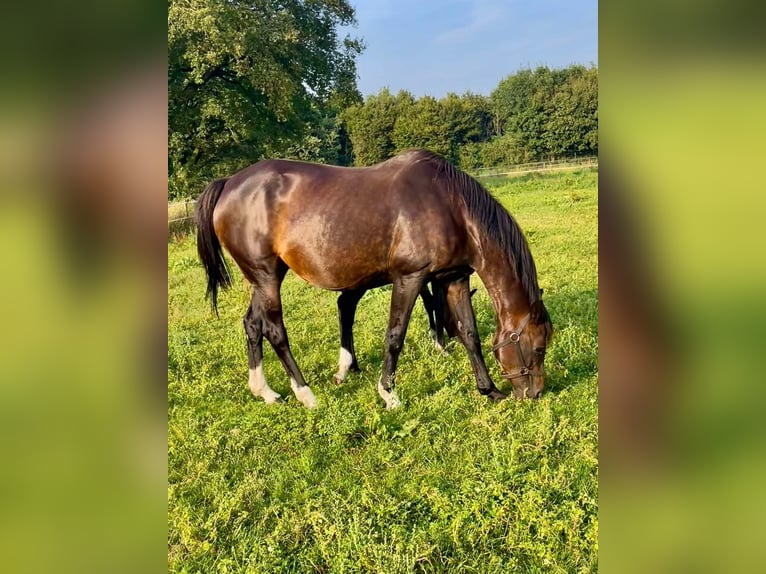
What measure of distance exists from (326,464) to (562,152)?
29.9m

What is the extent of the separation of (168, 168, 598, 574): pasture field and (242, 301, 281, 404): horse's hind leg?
11 centimetres

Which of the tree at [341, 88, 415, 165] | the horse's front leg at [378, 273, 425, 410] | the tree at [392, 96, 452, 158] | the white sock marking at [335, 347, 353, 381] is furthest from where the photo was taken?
the tree at [341, 88, 415, 165]

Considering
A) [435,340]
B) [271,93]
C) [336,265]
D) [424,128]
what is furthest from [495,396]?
[424,128]

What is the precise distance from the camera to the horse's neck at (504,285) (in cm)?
427

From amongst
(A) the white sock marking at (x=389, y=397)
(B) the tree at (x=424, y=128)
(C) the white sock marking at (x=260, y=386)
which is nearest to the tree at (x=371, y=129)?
(B) the tree at (x=424, y=128)

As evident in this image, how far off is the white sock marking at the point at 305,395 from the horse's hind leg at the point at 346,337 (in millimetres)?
518

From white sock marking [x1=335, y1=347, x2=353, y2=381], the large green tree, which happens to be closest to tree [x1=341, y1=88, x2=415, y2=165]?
the large green tree

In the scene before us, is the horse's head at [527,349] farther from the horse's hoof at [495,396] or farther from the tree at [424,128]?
the tree at [424,128]

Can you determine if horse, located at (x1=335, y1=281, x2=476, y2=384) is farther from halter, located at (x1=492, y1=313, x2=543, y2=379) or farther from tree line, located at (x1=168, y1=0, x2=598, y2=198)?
tree line, located at (x1=168, y1=0, x2=598, y2=198)

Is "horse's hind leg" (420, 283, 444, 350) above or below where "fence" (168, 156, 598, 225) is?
below

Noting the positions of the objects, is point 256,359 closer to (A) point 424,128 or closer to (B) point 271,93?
(B) point 271,93

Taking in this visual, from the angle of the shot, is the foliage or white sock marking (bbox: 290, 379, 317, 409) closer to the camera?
white sock marking (bbox: 290, 379, 317, 409)

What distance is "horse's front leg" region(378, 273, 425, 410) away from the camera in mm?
4371
